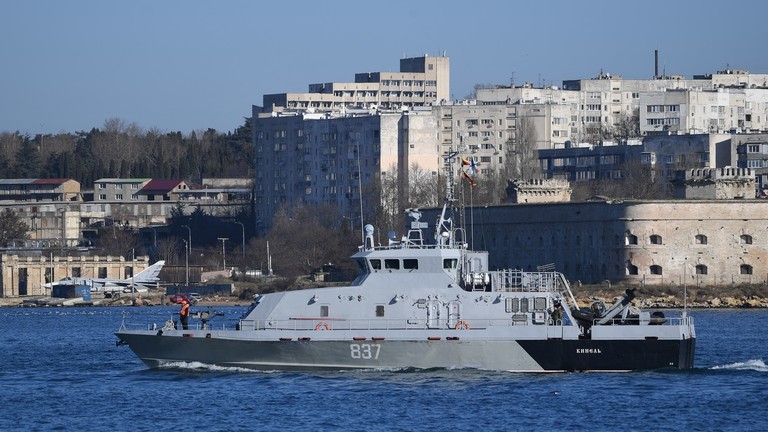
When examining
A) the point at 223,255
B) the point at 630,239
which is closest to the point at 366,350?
the point at 630,239

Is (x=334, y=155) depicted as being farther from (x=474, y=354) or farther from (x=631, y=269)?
(x=474, y=354)

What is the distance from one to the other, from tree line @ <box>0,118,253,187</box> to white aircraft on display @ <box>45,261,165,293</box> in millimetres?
50238

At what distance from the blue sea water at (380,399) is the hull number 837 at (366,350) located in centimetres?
45

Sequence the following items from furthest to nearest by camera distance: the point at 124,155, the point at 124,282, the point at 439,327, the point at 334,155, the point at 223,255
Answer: the point at 124,155 → the point at 334,155 → the point at 223,255 → the point at 124,282 → the point at 439,327

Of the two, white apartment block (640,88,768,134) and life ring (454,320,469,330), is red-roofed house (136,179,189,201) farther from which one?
life ring (454,320,469,330)

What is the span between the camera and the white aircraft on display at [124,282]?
113 meters

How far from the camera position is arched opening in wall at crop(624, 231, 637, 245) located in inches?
3681

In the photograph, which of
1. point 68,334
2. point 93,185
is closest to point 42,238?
point 93,185

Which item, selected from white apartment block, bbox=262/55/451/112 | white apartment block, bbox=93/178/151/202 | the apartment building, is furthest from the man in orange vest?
white apartment block, bbox=262/55/451/112

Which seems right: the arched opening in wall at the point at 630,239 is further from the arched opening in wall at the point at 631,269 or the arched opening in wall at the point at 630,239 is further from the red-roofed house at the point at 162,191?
the red-roofed house at the point at 162,191

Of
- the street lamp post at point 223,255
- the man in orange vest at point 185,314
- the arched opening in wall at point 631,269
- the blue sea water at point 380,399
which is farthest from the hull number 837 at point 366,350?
the street lamp post at point 223,255

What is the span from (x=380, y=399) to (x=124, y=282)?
7702 cm

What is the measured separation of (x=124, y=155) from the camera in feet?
600

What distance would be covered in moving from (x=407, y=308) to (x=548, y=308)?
11.2 ft
